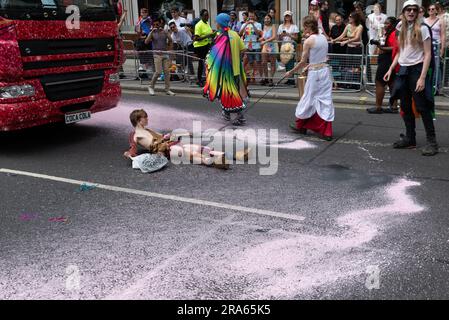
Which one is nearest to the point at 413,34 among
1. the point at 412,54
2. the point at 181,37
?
the point at 412,54

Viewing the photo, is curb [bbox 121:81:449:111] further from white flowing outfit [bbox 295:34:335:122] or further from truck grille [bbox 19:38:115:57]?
truck grille [bbox 19:38:115:57]

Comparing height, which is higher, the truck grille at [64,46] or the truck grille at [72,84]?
the truck grille at [64,46]

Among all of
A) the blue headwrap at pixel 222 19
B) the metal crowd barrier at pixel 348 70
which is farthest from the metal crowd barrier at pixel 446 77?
the blue headwrap at pixel 222 19

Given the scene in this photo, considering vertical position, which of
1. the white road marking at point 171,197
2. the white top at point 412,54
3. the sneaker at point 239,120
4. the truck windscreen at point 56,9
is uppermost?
the truck windscreen at point 56,9

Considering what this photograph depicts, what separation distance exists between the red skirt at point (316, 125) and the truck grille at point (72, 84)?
3.16 metres

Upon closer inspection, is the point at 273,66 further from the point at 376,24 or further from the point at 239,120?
the point at 239,120

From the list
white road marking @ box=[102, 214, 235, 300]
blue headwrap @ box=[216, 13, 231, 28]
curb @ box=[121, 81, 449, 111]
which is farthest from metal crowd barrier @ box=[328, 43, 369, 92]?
white road marking @ box=[102, 214, 235, 300]

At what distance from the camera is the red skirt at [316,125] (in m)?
7.76

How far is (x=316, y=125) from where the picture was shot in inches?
313

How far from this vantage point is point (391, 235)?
4.53 meters

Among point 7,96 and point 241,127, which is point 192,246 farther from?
point 241,127

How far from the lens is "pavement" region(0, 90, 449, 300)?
12.5 feet

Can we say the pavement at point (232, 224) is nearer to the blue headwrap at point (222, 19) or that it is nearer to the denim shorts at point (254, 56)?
the blue headwrap at point (222, 19)

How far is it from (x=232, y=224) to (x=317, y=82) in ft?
11.7
